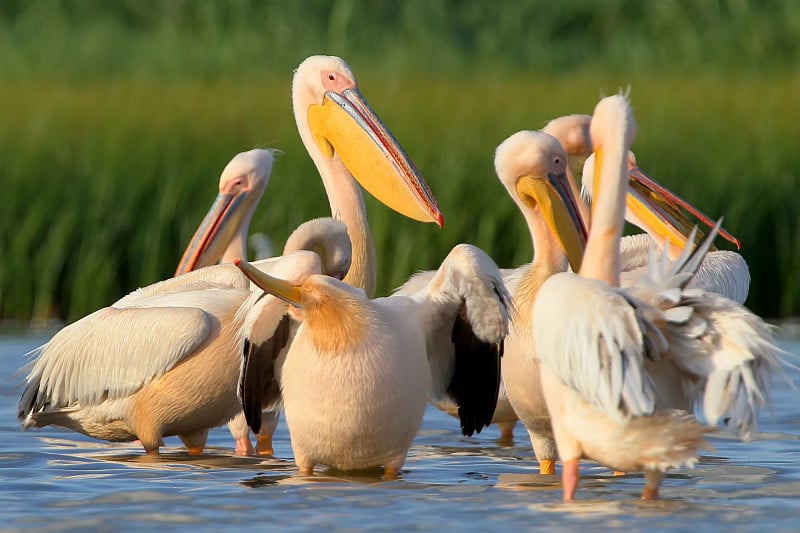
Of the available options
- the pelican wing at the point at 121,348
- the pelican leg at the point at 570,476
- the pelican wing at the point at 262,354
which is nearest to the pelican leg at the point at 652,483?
the pelican leg at the point at 570,476

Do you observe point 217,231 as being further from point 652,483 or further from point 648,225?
point 652,483

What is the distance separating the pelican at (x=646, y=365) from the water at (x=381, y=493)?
22 centimetres

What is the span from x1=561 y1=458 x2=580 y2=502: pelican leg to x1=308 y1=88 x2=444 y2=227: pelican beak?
1.45 meters

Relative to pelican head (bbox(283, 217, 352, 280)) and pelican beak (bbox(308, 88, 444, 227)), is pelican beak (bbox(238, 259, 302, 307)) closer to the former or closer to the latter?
pelican head (bbox(283, 217, 352, 280))

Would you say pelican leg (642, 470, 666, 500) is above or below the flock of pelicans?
below

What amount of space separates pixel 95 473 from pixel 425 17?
1394 centimetres

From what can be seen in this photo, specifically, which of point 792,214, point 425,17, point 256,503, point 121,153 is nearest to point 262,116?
point 121,153

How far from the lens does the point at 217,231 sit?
724cm

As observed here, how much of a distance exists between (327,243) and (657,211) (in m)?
1.86

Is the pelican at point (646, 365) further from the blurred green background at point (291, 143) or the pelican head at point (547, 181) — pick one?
the blurred green background at point (291, 143)

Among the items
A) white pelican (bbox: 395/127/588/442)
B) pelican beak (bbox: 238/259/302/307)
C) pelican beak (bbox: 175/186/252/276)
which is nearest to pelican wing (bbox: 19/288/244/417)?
pelican beak (bbox: 238/259/302/307)

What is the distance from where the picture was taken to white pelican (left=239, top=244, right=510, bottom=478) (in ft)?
16.8

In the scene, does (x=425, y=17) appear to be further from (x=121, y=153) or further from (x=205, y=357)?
(x=205, y=357)

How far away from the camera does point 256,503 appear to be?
504cm
